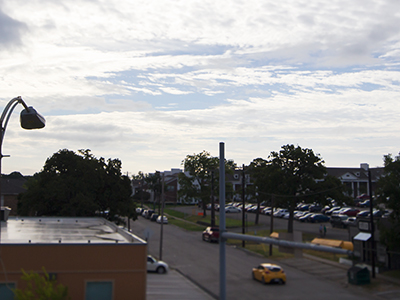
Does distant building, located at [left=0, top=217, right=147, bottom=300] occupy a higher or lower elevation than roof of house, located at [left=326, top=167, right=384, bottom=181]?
lower

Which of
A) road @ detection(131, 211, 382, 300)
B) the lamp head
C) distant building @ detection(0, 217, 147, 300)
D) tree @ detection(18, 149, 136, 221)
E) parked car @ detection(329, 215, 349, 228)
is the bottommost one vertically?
road @ detection(131, 211, 382, 300)

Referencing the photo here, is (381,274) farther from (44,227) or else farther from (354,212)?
(354,212)

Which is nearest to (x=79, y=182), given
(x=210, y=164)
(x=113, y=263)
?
(x=113, y=263)

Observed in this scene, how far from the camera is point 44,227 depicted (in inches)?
959

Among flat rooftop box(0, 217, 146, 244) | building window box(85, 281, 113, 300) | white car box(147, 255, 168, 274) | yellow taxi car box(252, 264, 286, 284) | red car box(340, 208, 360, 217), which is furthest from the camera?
red car box(340, 208, 360, 217)

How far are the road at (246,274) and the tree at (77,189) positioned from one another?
7.72 m

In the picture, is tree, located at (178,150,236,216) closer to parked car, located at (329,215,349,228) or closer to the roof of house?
parked car, located at (329,215,349,228)

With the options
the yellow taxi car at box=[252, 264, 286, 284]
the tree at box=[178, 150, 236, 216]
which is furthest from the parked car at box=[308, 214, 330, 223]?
the yellow taxi car at box=[252, 264, 286, 284]

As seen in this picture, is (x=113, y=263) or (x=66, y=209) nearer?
(x=113, y=263)

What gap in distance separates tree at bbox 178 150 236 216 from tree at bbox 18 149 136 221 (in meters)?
35.6

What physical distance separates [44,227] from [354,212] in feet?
195

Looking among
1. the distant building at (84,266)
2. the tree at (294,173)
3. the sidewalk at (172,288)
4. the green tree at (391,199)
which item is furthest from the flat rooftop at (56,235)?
the tree at (294,173)

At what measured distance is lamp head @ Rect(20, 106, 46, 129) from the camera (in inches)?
408

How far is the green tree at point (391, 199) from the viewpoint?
28.8 metres
